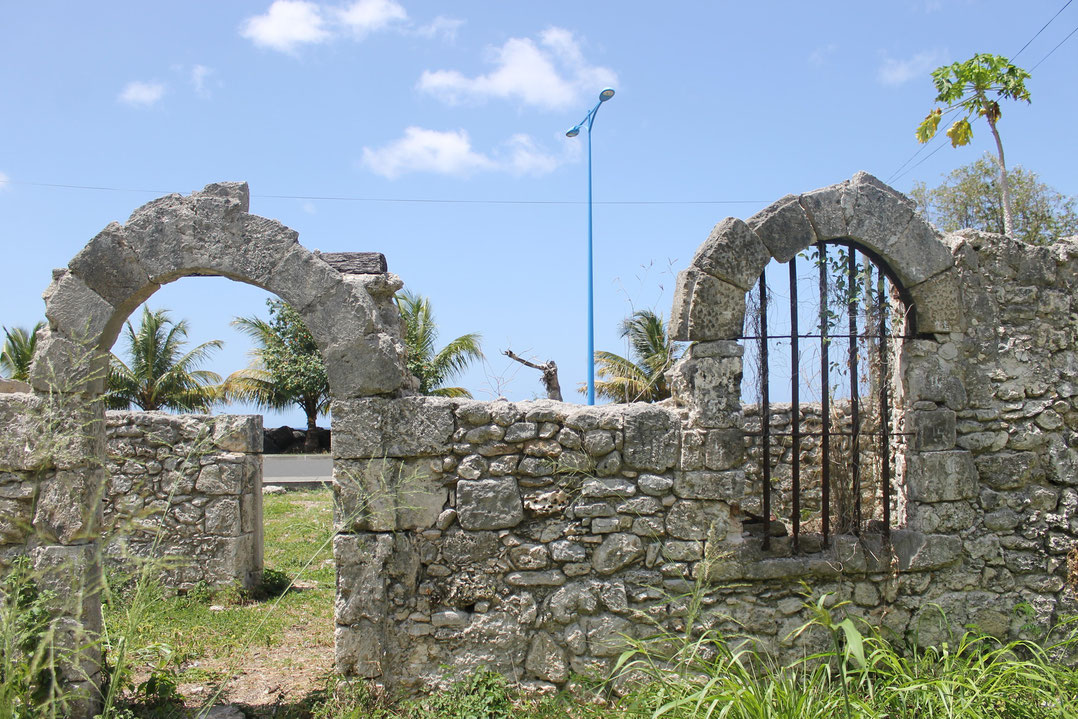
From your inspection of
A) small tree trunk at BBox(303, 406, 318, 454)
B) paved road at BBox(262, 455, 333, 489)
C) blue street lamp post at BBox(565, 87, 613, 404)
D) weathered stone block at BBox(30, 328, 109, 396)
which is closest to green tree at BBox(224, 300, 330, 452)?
small tree trunk at BBox(303, 406, 318, 454)

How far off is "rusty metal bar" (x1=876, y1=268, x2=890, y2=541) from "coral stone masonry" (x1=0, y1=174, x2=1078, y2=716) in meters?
0.15

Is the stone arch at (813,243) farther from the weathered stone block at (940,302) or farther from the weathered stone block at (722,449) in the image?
the weathered stone block at (722,449)

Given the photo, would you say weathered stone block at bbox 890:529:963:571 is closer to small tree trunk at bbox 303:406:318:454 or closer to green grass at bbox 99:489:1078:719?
green grass at bbox 99:489:1078:719

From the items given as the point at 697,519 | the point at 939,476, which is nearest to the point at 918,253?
the point at 939,476

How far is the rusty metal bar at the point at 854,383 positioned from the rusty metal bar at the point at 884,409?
159 millimetres

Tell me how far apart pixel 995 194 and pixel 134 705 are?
2155cm

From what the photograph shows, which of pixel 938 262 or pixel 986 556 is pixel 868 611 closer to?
pixel 986 556

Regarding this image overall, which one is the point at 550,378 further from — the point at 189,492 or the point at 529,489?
the point at 189,492

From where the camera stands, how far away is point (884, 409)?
4840mm

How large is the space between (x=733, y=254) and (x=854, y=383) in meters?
1.14

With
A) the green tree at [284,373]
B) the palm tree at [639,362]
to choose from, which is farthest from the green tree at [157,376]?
the palm tree at [639,362]

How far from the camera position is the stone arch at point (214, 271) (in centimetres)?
449

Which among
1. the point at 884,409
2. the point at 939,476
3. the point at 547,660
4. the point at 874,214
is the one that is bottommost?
the point at 547,660

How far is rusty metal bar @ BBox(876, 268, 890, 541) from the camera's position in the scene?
15.5ft
